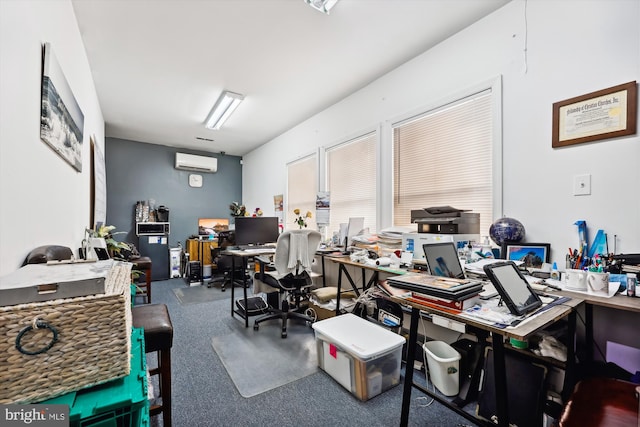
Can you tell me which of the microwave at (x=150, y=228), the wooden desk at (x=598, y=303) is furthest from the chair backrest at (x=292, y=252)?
the microwave at (x=150, y=228)

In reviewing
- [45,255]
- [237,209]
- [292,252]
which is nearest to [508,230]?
[292,252]

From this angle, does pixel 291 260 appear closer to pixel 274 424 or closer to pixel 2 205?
pixel 274 424

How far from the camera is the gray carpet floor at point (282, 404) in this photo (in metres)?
1.60

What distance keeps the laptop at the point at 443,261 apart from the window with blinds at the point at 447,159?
86cm

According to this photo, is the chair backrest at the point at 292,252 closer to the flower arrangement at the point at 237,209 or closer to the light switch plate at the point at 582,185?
the light switch plate at the point at 582,185

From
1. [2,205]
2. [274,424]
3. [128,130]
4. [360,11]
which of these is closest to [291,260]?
[274,424]

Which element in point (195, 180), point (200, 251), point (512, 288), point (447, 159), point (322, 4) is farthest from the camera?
point (195, 180)

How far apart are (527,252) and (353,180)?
6.96ft

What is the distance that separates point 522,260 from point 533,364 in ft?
2.17

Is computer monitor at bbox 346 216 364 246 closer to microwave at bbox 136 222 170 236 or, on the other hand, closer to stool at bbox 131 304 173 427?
stool at bbox 131 304 173 427

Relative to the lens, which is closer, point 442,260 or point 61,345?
point 61,345

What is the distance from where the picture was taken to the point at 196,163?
239 inches

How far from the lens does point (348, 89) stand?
3.50m

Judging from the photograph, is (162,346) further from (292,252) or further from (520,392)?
(520,392)
